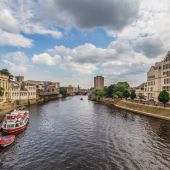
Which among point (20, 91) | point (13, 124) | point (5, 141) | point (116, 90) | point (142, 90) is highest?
point (142, 90)

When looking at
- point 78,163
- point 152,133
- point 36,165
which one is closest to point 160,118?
point 152,133

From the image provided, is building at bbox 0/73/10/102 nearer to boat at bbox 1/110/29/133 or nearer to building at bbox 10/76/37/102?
building at bbox 10/76/37/102

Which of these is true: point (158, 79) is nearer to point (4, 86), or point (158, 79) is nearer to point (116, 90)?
point (116, 90)

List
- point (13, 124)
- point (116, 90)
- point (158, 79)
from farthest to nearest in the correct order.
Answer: point (116, 90), point (158, 79), point (13, 124)

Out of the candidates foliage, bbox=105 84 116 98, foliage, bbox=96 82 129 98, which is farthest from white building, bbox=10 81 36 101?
foliage, bbox=96 82 129 98

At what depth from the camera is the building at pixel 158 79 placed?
107 metres

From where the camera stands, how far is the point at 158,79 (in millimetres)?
115938

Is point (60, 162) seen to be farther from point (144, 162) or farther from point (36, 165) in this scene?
point (144, 162)

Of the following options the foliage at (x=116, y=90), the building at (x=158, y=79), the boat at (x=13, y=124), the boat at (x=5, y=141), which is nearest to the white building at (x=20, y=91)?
the boat at (x=13, y=124)

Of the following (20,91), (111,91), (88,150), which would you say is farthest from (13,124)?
(111,91)

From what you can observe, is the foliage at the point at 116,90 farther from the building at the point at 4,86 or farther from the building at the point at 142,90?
the building at the point at 4,86

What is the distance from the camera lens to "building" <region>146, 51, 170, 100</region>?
351 feet

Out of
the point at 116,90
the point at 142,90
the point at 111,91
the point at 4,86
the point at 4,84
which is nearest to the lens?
the point at 4,86

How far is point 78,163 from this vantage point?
112 feet
